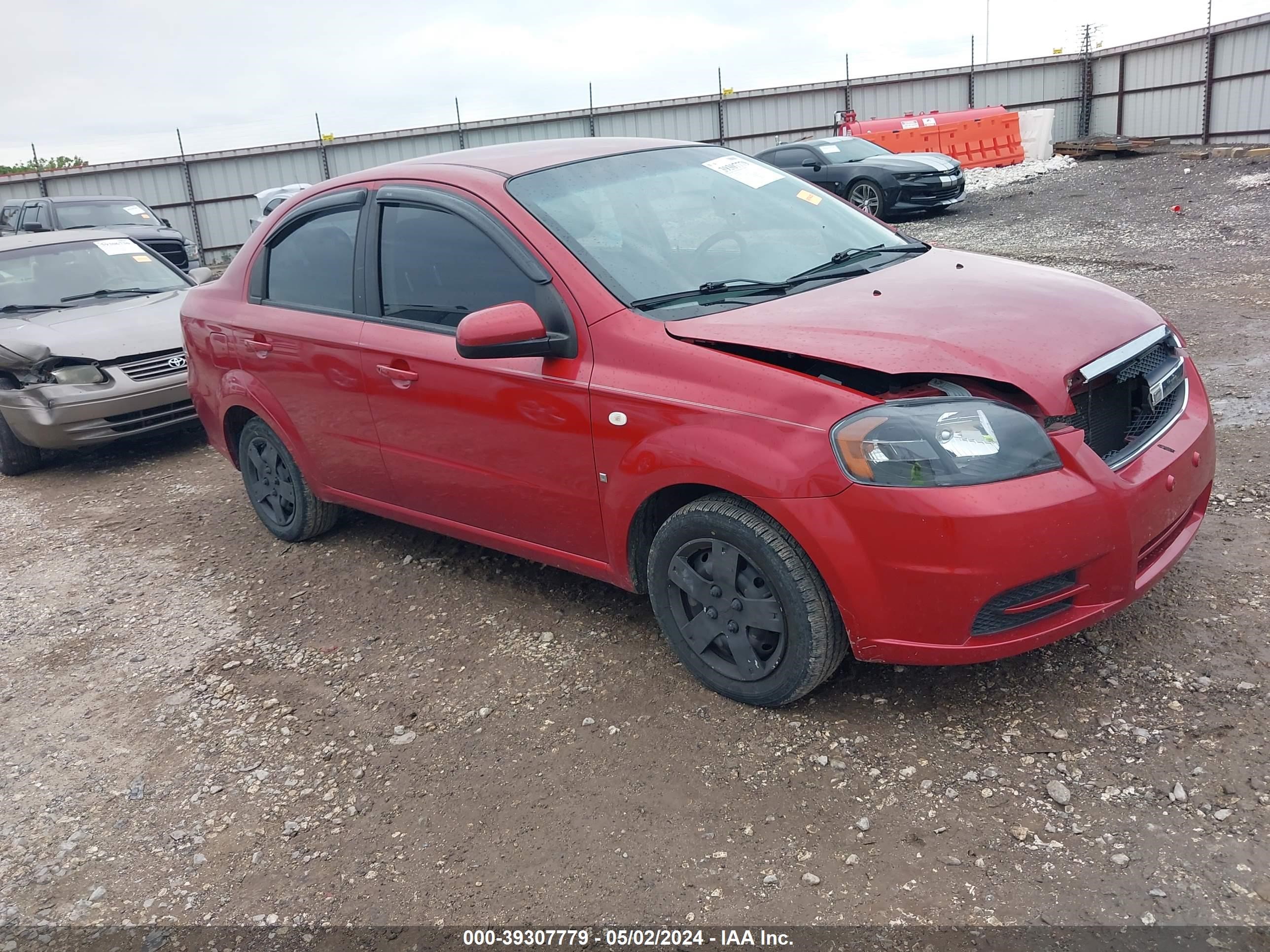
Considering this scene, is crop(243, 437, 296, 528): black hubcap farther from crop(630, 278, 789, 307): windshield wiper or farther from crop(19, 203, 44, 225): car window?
crop(19, 203, 44, 225): car window

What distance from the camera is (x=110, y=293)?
25.7 feet

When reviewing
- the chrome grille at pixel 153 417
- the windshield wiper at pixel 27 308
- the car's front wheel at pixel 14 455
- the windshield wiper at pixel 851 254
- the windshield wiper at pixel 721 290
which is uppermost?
the windshield wiper at pixel 851 254

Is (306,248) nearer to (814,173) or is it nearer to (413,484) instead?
(413,484)

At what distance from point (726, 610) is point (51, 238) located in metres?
7.51

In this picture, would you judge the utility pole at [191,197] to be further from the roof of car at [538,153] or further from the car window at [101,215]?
the roof of car at [538,153]

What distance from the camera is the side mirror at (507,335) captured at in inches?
127

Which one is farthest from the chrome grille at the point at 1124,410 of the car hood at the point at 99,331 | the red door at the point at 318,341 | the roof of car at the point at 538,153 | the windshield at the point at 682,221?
the car hood at the point at 99,331

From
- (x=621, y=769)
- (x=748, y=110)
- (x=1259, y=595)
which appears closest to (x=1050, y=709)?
(x=1259, y=595)

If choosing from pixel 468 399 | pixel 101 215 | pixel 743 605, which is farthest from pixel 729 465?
pixel 101 215

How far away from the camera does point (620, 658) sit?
3.66 m

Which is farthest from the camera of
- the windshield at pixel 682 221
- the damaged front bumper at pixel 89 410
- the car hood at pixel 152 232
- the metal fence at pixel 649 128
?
the metal fence at pixel 649 128

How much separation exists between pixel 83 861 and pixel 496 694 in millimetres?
1325

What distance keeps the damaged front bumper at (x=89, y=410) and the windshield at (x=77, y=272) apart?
1156mm

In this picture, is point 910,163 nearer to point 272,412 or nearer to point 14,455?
point 14,455
